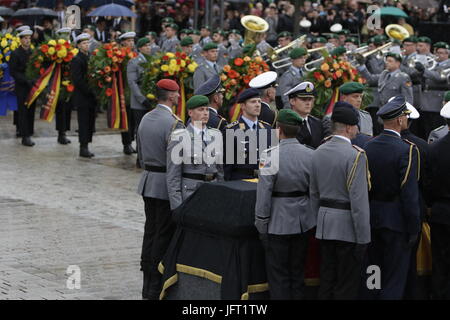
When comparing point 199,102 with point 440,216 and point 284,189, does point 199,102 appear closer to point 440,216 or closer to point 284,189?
point 284,189

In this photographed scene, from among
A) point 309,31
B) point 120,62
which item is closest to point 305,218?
point 120,62

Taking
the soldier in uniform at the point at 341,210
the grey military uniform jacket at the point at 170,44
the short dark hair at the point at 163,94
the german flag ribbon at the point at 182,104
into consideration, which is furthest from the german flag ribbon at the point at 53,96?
the soldier in uniform at the point at 341,210

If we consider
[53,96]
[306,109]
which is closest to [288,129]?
[306,109]

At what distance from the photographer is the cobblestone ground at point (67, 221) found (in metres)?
9.89

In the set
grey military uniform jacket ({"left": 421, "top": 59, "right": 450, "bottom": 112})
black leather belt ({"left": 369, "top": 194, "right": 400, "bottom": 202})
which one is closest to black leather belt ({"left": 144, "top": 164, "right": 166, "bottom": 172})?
black leather belt ({"left": 369, "top": 194, "right": 400, "bottom": 202})

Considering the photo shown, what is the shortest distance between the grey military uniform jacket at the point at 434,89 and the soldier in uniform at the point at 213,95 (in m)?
9.03

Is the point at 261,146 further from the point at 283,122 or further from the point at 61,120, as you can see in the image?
the point at 61,120

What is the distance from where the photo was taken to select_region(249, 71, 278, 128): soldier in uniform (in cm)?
1103

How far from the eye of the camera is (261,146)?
33.1 feet

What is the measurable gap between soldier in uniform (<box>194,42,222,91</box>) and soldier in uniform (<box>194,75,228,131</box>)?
5150mm

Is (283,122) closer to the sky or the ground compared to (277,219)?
closer to the sky

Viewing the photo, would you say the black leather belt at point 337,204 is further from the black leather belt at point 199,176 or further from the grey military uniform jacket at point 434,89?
the grey military uniform jacket at point 434,89

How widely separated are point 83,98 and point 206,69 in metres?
2.60

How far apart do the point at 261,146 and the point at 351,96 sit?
3.44 feet
